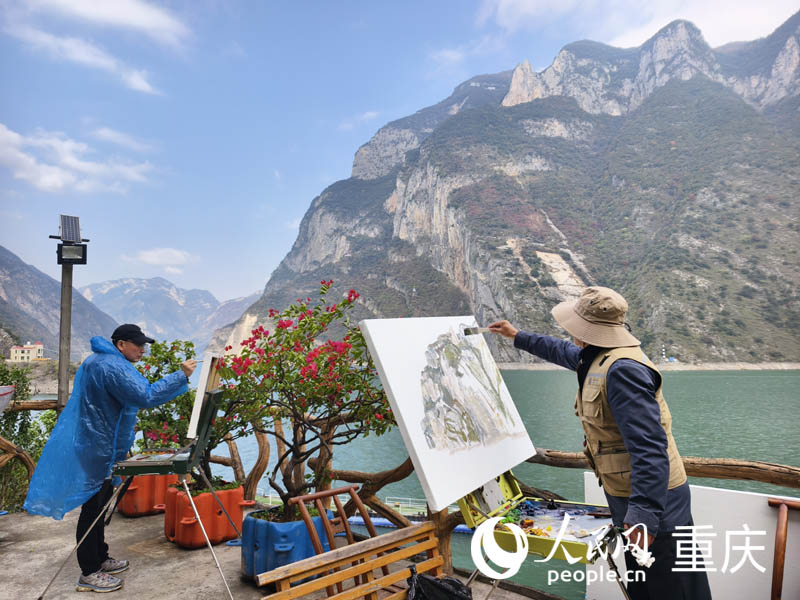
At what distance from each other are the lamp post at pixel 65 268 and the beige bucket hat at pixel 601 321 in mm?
4945

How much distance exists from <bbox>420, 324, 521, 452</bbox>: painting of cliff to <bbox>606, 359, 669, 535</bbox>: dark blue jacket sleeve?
2.41 ft

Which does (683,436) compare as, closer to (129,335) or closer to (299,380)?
(299,380)

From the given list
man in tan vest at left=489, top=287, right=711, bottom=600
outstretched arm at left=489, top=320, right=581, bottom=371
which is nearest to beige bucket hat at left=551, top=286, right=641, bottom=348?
man in tan vest at left=489, top=287, right=711, bottom=600

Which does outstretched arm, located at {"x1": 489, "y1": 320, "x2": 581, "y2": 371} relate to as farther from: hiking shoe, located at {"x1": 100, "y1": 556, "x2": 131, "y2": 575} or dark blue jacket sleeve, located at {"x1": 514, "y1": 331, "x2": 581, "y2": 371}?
hiking shoe, located at {"x1": 100, "y1": 556, "x2": 131, "y2": 575}

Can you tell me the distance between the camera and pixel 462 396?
7.53 ft

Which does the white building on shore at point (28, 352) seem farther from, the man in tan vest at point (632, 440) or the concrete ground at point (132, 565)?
the man in tan vest at point (632, 440)

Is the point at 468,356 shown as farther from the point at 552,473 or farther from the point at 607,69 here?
the point at 607,69

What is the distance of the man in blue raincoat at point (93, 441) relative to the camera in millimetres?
2484

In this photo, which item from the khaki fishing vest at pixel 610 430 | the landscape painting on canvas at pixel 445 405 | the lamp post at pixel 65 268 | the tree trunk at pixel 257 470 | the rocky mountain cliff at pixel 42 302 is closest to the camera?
the khaki fishing vest at pixel 610 430

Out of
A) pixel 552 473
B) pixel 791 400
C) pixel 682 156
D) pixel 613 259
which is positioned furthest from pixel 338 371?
pixel 682 156

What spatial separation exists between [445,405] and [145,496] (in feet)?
10.9

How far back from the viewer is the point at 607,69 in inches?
4680

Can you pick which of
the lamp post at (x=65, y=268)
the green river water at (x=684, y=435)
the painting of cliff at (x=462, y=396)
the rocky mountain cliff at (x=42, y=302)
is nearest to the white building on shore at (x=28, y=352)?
the green river water at (x=684, y=435)

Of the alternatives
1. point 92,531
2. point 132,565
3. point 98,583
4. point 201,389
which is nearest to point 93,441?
point 92,531
